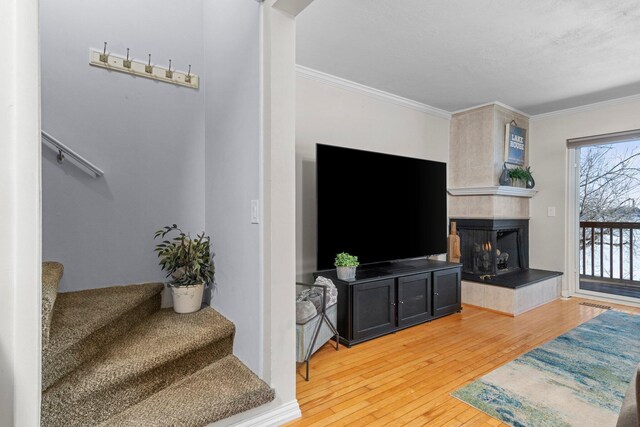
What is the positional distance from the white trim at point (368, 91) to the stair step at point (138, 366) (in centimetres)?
232

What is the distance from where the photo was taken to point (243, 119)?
1909 mm

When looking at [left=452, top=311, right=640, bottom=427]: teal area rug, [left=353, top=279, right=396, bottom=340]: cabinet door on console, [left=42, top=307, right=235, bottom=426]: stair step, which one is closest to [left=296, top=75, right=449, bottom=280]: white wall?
[left=353, top=279, right=396, bottom=340]: cabinet door on console

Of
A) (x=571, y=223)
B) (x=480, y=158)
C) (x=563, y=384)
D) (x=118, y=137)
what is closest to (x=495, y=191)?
(x=480, y=158)

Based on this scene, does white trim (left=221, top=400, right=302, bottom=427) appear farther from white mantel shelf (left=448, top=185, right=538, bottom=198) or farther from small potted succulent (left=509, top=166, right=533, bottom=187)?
small potted succulent (left=509, top=166, right=533, bottom=187)

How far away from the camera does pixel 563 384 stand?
218 cm

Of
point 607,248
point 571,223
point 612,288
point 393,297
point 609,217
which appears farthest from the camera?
point 607,248

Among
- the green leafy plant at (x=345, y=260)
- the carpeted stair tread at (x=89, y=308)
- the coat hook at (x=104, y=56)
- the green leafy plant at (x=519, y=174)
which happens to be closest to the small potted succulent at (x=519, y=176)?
the green leafy plant at (x=519, y=174)

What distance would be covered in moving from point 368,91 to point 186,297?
2758 mm

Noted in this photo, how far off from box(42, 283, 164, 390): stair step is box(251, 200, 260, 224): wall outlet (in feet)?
2.82

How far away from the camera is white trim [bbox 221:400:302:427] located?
1655 mm

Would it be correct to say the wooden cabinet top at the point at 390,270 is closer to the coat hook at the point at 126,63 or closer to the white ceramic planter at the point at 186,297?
the white ceramic planter at the point at 186,297

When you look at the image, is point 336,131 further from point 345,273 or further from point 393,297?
point 393,297

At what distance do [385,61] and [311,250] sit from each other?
186 centimetres

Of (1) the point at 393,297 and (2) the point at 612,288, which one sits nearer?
(1) the point at 393,297
